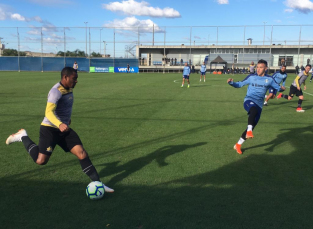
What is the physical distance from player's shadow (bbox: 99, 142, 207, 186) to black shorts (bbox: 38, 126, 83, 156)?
847mm

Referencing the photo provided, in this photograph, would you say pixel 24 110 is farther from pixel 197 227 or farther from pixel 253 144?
pixel 197 227

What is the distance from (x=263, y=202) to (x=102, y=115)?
21.9ft

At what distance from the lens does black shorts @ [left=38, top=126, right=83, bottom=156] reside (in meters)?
3.92

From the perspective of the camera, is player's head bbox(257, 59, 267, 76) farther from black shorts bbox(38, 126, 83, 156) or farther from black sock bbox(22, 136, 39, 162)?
black sock bbox(22, 136, 39, 162)

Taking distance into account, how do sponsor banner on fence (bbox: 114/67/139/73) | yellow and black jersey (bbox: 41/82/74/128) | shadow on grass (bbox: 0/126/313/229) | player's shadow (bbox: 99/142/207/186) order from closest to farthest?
shadow on grass (bbox: 0/126/313/229)
yellow and black jersey (bbox: 41/82/74/128)
player's shadow (bbox: 99/142/207/186)
sponsor banner on fence (bbox: 114/67/139/73)

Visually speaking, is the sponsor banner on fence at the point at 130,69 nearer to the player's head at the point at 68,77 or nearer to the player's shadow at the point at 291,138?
the player's shadow at the point at 291,138

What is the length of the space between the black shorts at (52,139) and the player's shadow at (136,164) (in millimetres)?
847

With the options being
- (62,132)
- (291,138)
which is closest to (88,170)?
(62,132)

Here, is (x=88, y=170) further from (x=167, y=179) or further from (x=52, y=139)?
(x=167, y=179)

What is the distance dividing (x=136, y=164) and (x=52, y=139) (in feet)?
5.38

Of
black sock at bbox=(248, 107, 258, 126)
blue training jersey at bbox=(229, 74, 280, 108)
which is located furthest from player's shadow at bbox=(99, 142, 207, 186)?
blue training jersey at bbox=(229, 74, 280, 108)

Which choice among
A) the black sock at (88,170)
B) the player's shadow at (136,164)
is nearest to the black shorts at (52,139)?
the black sock at (88,170)

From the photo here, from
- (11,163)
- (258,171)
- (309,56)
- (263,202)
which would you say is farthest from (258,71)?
(309,56)

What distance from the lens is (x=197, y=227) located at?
10.1 ft
